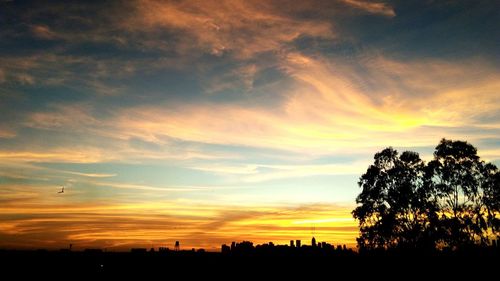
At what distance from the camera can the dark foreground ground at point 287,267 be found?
45.5m

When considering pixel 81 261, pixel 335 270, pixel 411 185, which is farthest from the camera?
pixel 81 261

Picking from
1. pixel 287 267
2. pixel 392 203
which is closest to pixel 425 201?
pixel 392 203

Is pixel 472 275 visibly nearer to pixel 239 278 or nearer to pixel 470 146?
pixel 470 146

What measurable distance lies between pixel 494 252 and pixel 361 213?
55.6 ft

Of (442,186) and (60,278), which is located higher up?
(442,186)

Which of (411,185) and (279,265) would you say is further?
(279,265)

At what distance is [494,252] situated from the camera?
44.6m

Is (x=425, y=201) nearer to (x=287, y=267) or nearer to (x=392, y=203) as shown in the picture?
(x=392, y=203)

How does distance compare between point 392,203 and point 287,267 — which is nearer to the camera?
point 392,203

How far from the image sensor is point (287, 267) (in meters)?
79.6

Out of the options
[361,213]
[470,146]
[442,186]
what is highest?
[470,146]

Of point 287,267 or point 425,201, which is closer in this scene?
point 425,201

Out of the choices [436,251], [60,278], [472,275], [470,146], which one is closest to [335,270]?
[436,251]

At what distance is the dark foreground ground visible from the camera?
45.5 m
